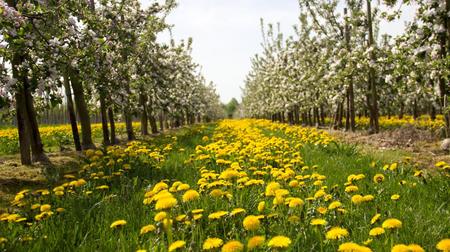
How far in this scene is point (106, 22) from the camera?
13.2 meters

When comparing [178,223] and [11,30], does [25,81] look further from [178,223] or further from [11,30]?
[178,223]

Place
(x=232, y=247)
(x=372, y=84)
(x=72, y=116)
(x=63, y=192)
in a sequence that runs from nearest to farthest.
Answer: (x=232, y=247), (x=63, y=192), (x=72, y=116), (x=372, y=84)

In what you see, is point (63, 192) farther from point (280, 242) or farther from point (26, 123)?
point (26, 123)

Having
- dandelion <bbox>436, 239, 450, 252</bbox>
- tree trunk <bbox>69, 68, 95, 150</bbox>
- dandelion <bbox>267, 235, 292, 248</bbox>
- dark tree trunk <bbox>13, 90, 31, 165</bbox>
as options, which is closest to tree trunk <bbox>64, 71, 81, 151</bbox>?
tree trunk <bbox>69, 68, 95, 150</bbox>

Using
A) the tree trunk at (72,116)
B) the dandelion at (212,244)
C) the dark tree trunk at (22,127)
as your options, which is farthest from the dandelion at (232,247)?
the tree trunk at (72,116)

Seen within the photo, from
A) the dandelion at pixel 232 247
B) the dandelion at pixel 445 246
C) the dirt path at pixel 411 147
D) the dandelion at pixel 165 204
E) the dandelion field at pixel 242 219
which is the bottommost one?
the dirt path at pixel 411 147

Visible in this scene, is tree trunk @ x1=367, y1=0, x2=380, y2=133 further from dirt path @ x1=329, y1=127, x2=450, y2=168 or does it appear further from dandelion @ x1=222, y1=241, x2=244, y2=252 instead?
dandelion @ x1=222, y1=241, x2=244, y2=252

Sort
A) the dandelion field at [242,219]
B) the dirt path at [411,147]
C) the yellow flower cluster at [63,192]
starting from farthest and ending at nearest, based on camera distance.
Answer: the dirt path at [411,147], the yellow flower cluster at [63,192], the dandelion field at [242,219]

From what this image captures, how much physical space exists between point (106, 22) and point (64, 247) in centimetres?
1041

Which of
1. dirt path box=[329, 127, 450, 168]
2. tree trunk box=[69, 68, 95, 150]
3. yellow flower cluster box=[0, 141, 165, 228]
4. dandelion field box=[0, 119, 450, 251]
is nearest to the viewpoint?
dandelion field box=[0, 119, 450, 251]

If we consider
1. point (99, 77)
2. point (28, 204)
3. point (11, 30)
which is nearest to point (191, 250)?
point (28, 204)

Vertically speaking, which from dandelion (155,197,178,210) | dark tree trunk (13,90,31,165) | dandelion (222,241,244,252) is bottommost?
dandelion (222,241,244,252)

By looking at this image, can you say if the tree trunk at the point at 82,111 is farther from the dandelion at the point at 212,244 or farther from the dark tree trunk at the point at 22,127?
the dandelion at the point at 212,244

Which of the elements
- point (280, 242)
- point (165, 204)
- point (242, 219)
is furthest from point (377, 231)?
point (165, 204)
